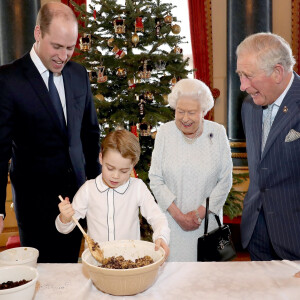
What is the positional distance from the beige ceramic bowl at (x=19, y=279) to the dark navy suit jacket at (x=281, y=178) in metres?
1.14

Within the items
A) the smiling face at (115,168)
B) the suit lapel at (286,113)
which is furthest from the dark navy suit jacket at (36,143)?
the suit lapel at (286,113)

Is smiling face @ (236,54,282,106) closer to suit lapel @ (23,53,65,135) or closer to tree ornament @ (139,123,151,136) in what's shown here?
suit lapel @ (23,53,65,135)

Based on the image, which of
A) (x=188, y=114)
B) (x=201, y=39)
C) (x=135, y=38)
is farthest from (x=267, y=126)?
(x=201, y=39)

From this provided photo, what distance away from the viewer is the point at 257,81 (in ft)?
6.23

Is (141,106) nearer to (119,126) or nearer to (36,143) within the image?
(119,126)

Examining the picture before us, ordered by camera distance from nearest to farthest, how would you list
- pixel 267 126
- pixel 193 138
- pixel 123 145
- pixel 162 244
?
pixel 162 244, pixel 123 145, pixel 267 126, pixel 193 138

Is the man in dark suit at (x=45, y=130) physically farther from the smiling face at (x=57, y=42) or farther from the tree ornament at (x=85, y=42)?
the tree ornament at (x=85, y=42)

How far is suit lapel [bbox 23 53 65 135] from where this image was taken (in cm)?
206

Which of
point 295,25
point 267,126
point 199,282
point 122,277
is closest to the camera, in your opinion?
point 122,277

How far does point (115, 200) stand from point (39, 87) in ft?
2.30

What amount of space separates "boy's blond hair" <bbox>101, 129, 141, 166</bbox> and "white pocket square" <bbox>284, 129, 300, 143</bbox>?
0.68 metres

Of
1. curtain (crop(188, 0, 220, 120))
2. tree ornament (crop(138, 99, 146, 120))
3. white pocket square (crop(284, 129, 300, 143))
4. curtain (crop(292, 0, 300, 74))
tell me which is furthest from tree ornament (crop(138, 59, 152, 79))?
curtain (crop(292, 0, 300, 74))

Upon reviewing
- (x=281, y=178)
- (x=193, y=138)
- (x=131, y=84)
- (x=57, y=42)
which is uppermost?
(x=57, y=42)

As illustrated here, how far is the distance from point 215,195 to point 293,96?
785mm
